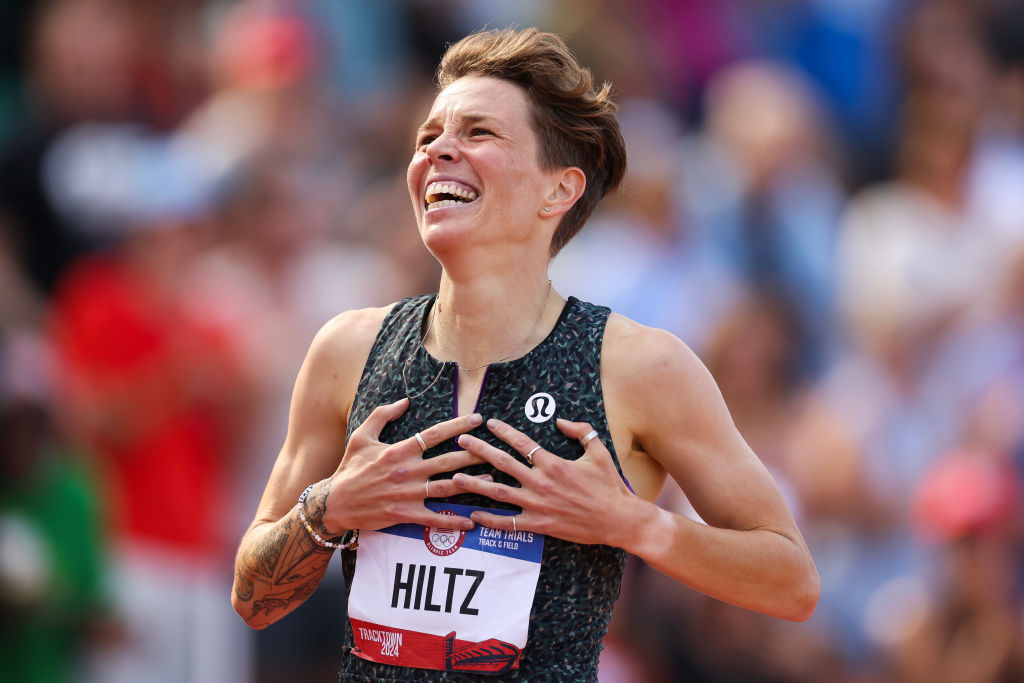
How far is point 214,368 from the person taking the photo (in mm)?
6891

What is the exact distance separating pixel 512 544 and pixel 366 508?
349 millimetres

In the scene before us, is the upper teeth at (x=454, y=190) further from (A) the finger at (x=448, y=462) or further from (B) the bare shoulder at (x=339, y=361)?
(A) the finger at (x=448, y=462)

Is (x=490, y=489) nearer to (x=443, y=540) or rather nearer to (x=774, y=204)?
(x=443, y=540)

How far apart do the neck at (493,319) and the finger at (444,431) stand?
24 centimetres

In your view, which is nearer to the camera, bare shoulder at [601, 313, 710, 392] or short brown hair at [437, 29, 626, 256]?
bare shoulder at [601, 313, 710, 392]

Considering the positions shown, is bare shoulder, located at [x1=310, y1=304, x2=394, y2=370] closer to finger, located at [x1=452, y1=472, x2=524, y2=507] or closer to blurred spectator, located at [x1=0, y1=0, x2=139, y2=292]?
finger, located at [x1=452, y1=472, x2=524, y2=507]

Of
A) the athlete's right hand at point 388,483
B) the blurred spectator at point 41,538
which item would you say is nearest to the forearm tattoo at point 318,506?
the athlete's right hand at point 388,483

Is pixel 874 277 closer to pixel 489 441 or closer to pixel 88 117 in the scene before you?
pixel 88 117

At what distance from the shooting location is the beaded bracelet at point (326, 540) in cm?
326

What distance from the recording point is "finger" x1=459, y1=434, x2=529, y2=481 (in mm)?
3068

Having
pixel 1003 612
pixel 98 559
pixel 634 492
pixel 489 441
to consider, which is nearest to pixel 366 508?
pixel 489 441

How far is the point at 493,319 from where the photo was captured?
3.40 m

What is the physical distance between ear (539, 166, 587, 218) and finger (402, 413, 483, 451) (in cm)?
60

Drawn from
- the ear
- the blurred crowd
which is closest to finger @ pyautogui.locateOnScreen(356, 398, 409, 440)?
the ear
